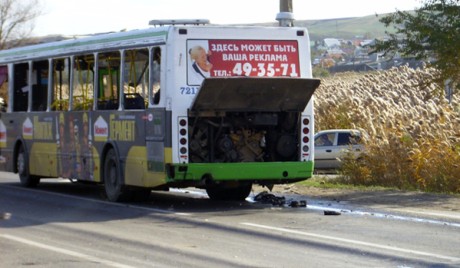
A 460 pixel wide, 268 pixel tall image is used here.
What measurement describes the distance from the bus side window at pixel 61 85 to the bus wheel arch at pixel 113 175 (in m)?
2.24

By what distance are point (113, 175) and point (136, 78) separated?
1.96 meters

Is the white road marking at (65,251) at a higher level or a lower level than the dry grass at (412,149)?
lower

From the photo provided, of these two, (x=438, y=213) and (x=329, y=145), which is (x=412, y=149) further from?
(x=329, y=145)

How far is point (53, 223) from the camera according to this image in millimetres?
16125

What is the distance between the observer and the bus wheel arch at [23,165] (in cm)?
2325

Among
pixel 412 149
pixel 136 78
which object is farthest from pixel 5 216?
pixel 412 149

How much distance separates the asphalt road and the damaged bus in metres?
0.62

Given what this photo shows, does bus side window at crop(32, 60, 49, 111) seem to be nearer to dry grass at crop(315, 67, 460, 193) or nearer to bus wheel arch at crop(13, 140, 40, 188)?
bus wheel arch at crop(13, 140, 40, 188)

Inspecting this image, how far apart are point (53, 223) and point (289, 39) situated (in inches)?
Answer: 210

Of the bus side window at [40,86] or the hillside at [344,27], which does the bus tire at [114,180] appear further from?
the hillside at [344,27]

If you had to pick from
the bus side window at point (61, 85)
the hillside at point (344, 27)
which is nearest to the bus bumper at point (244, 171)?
the bus side window at point (61, 85)

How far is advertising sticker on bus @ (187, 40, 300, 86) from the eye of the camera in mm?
17703

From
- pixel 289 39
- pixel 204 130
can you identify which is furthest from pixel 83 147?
pixel 289 39

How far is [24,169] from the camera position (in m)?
23.3
